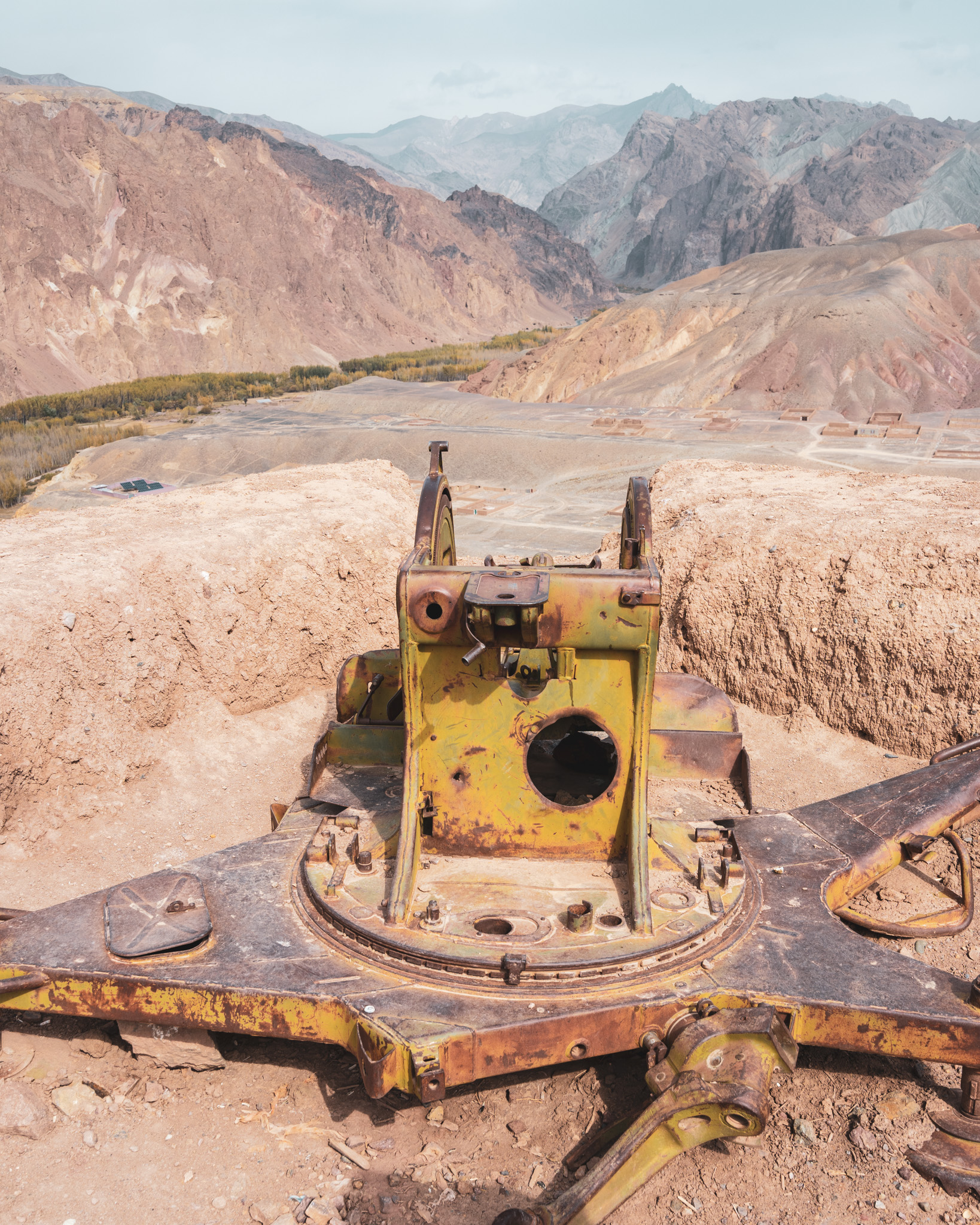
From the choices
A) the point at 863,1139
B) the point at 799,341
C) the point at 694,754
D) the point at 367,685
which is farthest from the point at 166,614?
the point at 799,341

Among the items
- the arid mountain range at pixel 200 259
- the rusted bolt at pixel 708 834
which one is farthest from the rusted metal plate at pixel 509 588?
the arid mountain range at pixel 200 259

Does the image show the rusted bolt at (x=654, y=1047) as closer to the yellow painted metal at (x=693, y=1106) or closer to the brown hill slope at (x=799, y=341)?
the yellow painted metal at (x=693, y=1106)

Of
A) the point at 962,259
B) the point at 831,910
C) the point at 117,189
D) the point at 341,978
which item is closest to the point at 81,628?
the point at 341,978

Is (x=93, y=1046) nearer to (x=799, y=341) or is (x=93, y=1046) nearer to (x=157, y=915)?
(x=157, y=915)

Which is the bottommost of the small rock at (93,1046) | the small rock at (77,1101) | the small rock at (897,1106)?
the small rock at (897,1106)

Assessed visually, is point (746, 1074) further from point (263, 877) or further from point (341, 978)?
point (263, 877)

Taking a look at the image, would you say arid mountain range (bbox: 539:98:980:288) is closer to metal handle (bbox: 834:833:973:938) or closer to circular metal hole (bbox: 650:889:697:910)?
metal handle (bbox: 834:833:973:938)

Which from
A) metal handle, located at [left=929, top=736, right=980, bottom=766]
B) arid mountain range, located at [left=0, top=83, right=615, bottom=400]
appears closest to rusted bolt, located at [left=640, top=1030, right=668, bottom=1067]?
metal handle, located at [left=929, top=736, right=980, bottom=766]
